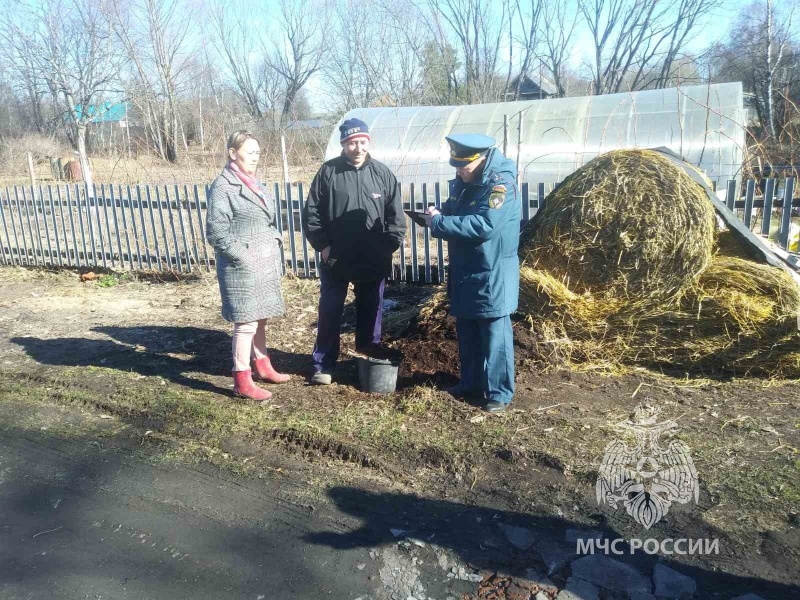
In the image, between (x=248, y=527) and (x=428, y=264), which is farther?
(x=428, y=264)

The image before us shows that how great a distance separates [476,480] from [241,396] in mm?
2053

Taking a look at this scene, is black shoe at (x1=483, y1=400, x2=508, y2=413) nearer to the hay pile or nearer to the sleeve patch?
the hay pile

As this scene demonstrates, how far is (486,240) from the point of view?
3971 millimetres

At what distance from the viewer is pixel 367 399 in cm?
456

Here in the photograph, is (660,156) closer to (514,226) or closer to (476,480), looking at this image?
(514,226)

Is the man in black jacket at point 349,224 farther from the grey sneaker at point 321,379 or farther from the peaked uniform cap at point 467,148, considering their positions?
the peaked uniform cap at point 467,148

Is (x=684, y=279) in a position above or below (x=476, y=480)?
above

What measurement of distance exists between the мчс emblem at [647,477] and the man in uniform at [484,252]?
0.92 m

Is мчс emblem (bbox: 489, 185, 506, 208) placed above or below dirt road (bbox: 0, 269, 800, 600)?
above

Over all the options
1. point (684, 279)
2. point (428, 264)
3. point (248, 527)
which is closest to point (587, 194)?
point (684, 279)

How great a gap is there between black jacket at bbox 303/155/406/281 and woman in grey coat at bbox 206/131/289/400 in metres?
0.35

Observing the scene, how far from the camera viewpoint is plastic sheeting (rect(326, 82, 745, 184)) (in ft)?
37.5

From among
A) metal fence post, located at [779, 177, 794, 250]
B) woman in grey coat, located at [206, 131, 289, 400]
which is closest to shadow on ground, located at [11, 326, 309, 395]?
woman in grey coat, located at [206, 131, 289, 400]

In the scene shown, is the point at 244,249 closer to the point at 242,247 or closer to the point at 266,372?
the point at 242,247
